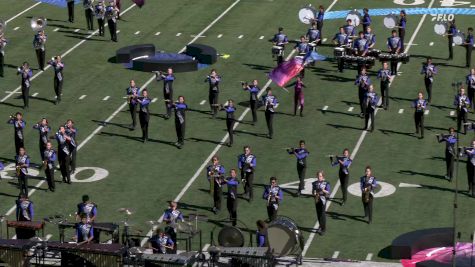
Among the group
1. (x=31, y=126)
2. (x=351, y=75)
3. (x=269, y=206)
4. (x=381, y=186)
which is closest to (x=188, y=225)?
(x=269, y=206)

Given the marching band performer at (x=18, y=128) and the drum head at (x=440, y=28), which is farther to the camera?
the drum head at (x=440, y=28)

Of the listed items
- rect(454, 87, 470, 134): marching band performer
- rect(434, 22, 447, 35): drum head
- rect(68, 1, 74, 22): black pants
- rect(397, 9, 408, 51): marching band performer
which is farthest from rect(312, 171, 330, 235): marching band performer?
rect(68, 1, 74, 22): black pants

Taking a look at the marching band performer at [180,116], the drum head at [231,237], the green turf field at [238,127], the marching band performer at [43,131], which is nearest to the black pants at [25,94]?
the green turf field at [238,127]

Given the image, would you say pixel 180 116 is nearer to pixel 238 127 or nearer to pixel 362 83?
pixel 238 127

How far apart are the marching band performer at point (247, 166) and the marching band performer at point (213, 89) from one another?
7.64 m

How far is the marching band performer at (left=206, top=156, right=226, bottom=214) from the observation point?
4603 centimetres

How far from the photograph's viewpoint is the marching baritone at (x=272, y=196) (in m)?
44.6

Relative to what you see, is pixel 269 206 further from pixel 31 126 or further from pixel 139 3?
pixel 139 3

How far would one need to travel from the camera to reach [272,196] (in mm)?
44625

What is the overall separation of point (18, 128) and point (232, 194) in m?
8.42

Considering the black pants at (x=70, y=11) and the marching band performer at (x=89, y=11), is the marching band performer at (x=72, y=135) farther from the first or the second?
the black pants at (x=70, y=11)

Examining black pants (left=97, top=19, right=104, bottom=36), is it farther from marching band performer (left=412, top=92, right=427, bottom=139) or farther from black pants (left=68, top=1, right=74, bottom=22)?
marching band performer (left=412, top=92, right=427, bottom=139)

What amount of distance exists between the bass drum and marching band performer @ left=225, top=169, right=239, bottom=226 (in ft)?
16.9

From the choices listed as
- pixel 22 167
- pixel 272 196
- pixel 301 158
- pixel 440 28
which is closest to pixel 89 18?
pixel 440 28
